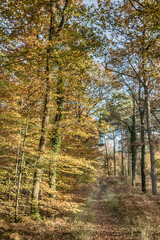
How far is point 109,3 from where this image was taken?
351 inches

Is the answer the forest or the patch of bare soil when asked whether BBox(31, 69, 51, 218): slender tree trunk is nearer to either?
the forest

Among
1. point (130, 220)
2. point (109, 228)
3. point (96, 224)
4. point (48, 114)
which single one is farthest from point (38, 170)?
point (130, 220)

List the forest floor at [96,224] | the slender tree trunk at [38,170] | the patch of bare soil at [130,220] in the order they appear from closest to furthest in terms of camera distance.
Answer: the forest floor at [96,224] → the patch of bare soil at [130,220] → the slender tree trunk at [38,170]

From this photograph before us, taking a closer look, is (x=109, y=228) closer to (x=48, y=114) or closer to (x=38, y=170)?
(x=38, y=170)

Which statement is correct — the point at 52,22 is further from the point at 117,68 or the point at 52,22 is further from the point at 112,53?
the point at 117,68

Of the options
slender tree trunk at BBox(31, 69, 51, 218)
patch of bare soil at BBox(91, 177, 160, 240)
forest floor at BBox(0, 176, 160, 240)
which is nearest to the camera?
forest floor at BBox(0, 176, 160, 240)

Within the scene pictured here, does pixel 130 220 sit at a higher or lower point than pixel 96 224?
higher

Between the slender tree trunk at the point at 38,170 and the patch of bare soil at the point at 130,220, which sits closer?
the patch of bare soil at the point at 130,220

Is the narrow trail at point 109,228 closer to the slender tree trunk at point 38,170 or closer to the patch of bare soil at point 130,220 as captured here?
the patch of bare soil at point 130,220

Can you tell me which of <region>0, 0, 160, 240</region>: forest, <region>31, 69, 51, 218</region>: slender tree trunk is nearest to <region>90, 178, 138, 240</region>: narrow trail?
<region>0, 0, 160, 240</region>: forest

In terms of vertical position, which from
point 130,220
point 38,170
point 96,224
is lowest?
point 96,224

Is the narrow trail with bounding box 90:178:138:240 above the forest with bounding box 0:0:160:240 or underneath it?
underneath

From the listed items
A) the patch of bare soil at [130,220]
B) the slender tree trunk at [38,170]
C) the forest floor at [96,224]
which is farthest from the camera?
the slender tree trunk at [38,170]

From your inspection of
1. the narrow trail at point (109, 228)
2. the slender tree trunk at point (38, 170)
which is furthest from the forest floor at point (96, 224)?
the slender tree trunk at point (38, 170)
